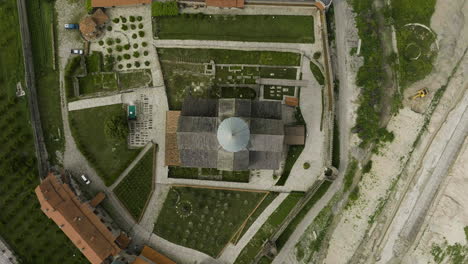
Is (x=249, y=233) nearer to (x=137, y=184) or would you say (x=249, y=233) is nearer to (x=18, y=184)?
(x=137, y=184)

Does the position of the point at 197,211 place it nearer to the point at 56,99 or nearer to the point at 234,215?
the point at 234,215

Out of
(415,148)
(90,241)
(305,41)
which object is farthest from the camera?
(415,148)

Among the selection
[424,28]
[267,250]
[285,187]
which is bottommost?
[267,250]

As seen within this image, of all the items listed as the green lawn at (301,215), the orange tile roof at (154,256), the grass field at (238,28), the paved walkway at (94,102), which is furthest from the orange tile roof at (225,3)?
the orange tile roof at (154,256)

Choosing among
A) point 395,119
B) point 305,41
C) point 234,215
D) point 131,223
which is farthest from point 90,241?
point 395,119

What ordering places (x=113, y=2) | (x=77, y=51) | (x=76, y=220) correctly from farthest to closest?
(x=77, y=51) → (x=113, y=2) → (x=76, y=220)

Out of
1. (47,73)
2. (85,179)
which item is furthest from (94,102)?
(85,179)

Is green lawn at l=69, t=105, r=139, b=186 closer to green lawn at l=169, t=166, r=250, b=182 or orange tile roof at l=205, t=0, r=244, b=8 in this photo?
green lawn at l=169, t=166, r=250, b=182
